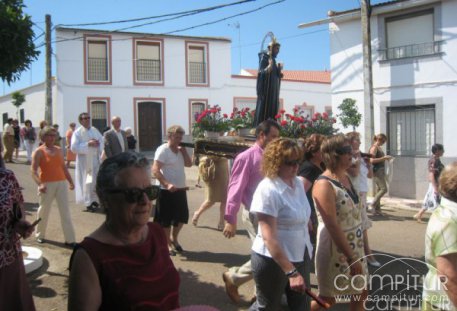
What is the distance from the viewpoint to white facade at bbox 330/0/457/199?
1162 centimetres

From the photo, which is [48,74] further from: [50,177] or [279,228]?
[279,228]

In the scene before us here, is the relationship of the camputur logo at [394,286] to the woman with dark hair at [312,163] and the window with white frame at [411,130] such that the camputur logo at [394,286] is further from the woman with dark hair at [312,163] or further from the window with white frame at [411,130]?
the window with white frame at [411,130]

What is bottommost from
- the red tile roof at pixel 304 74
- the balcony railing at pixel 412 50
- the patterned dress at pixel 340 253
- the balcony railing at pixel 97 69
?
the patterned dress at pixel 340 253

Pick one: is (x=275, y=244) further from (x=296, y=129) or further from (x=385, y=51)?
(x=385, y=51)

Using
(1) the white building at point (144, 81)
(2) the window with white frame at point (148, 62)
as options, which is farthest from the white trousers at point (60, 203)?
(2) the window with white frame at point (148, 62)

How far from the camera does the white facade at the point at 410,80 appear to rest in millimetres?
11625

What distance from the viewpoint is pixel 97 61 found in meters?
24.8

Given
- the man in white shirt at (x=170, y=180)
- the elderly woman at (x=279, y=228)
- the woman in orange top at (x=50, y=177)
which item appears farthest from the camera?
the woman in orange top at (x=50, y=177)

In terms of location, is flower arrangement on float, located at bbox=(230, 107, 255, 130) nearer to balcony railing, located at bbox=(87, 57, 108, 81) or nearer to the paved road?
the paved road

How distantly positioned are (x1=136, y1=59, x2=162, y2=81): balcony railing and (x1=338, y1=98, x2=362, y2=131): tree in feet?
49.7

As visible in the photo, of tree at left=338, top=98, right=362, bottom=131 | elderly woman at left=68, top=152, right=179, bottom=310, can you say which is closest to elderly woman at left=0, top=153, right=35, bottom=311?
elderly woman at left=68, top=152, right=179, bottom=310

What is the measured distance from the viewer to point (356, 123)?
41.5 ft

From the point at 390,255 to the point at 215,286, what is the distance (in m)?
2.65

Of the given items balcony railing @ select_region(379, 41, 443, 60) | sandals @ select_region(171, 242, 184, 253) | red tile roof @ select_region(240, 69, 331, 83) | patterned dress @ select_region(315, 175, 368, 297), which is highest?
red tile roof @ select_region(240, 69, 331, 83)
